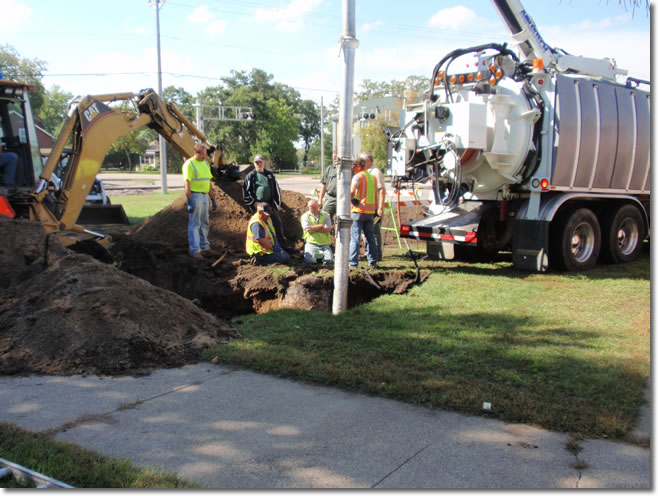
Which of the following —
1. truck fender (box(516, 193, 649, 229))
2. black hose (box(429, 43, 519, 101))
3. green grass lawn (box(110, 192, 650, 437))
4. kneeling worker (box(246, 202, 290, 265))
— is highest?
black hose (box(429, 43, 519, 101))

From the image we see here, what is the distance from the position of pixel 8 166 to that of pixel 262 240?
439 cm

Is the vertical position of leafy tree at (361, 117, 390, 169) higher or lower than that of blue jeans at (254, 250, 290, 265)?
higher

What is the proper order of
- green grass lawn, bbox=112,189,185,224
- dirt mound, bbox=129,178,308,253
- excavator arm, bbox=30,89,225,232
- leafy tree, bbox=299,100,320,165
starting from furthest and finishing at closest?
leafy tree, bbox=299,100,320,165 < green grass lawn, bbox=112,189,185,224 < dirt mound, bbox=129,178,308,253 < excavator arm, bbox=30,89,225,232

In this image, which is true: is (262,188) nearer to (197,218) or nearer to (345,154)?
(197,218)

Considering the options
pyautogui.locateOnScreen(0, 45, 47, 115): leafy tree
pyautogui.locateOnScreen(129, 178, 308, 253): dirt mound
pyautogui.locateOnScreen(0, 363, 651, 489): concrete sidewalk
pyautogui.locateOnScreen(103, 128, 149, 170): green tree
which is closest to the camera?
pyautogui.locateOnScreen(0, 363, 651, 489): concrete sidewalk

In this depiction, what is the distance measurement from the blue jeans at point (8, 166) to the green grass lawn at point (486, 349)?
5176 millimetres

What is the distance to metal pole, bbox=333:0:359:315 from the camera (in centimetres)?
654

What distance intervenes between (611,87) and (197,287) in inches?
301

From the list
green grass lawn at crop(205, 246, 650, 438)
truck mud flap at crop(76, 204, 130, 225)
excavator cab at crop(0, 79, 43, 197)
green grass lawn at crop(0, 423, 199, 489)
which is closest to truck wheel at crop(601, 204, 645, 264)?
green grass lawn at crop(205, 246, 650, 438)

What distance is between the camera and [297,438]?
3.75 m

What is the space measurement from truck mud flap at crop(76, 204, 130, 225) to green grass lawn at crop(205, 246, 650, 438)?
1025 cm

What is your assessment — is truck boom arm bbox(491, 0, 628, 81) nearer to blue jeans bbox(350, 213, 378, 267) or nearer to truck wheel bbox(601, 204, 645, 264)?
truck wheel bbox(601, 204, 645, 264)

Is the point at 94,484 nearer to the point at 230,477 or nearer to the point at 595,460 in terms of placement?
the point at 230,477

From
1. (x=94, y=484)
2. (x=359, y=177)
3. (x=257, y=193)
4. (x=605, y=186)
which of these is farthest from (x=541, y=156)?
(x=94, y=484)
